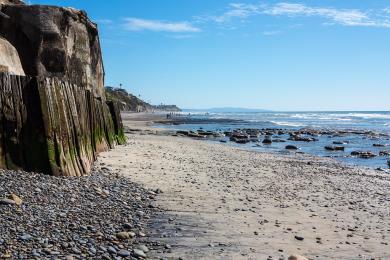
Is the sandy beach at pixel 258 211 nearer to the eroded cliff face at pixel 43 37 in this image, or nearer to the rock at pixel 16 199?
the rock at pixel 16 199

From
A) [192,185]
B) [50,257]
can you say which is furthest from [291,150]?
[50,257]

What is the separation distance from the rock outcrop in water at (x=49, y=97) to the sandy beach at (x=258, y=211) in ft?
5.78

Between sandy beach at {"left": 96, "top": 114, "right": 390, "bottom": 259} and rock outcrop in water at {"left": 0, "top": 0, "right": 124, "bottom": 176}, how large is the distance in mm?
1761

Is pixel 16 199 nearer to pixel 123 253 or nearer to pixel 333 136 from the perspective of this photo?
pixel 123 253

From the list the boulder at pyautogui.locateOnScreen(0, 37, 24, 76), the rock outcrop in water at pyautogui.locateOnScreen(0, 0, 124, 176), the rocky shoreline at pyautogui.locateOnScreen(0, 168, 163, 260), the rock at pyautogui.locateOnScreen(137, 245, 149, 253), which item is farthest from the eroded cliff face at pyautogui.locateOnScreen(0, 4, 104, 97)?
the rock at pyautogui.locateOnScreen(137, 245, 149, 253)

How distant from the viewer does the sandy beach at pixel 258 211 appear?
7094 millimetres

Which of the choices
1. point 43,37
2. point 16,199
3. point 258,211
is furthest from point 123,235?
point 43,37

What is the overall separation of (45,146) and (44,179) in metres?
0.96

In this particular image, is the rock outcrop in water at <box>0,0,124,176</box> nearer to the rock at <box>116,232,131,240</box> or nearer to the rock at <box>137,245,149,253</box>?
the rock at <box>116,232,131,240</box>

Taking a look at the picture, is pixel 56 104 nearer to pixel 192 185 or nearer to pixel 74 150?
pixel 74 150

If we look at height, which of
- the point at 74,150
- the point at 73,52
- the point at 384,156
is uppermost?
the point at 73,52

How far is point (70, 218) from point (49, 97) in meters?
3.92

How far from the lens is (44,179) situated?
29.6 ft

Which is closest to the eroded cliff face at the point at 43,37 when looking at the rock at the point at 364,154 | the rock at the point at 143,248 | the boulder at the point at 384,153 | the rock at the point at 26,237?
the rock at the point at 26,237
